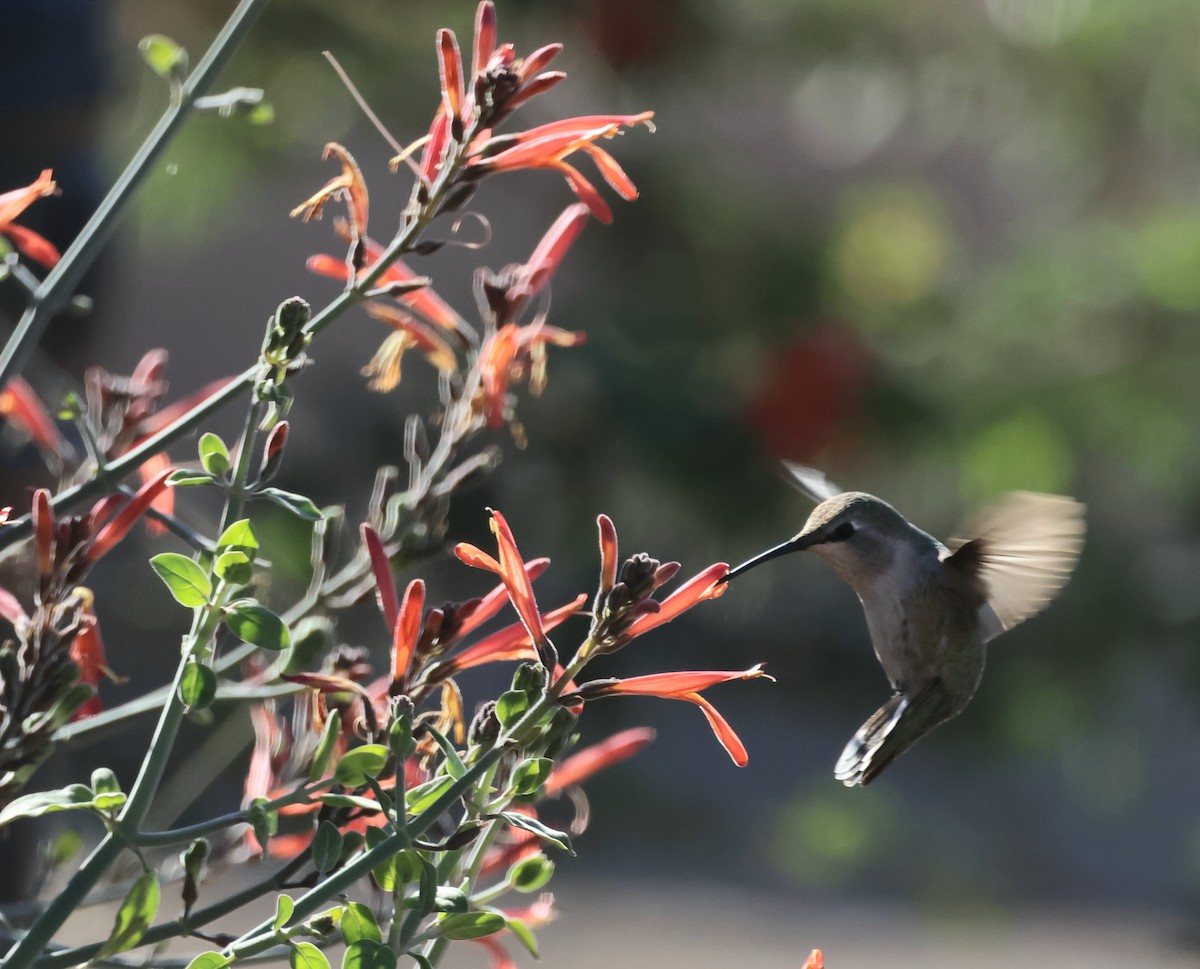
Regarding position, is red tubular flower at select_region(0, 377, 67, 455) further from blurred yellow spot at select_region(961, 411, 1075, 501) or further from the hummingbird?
blurred yellow spot at select_region(961, 411, 1075, 501)

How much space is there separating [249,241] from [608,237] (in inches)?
105

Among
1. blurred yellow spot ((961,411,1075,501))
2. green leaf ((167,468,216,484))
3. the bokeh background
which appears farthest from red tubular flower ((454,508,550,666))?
blurred yellow spot ((961,411,1075,501))

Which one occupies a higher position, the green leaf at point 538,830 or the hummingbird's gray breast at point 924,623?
the green leaf at point 538,830

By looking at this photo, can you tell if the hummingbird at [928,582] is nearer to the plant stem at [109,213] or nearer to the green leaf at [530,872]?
the green leaf at [530,872]

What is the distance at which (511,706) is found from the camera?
1.75ft

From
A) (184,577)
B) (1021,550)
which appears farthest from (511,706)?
(1021,550)

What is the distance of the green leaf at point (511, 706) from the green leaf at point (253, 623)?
0.09 meters

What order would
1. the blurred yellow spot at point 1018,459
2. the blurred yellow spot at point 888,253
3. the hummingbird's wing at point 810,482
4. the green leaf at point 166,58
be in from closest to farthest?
the green leaf at point 166,58, the hummingbird's wing at point 810,482, the blurred yellow spot at point 1018,459, the blurred yellow spot at point 888,253

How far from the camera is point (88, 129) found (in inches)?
58.1

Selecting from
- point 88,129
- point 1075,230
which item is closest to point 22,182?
point 88,129

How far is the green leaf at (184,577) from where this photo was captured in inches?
21.3

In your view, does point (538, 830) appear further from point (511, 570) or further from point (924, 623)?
point (924, 623)

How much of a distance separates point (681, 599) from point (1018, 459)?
8.90 ft

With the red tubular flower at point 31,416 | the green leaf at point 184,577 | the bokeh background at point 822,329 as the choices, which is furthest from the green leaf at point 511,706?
the bokeh background at point 822,329
